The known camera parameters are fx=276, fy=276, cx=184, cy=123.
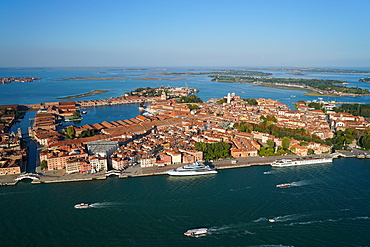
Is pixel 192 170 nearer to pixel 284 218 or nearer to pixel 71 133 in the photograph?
pixel 284 218

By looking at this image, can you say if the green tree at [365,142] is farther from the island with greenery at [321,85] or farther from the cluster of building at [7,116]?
the island with greenery at [321,85]

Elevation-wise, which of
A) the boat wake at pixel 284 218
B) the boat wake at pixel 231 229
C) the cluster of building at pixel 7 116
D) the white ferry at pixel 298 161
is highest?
the cluster of building at pixel 7 116

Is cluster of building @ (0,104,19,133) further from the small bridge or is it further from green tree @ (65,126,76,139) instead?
the small bridge

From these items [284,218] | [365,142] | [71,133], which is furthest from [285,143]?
[71,133]

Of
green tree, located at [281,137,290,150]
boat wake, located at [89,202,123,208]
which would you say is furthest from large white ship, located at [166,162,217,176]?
green tree, located at [281,137,290,150]

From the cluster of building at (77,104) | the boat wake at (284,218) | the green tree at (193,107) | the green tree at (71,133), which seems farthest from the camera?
the green tree at (193,107)

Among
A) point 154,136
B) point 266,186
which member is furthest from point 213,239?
point 154,136

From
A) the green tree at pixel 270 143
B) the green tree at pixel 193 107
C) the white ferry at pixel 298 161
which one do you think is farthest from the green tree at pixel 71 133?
the green tree at pixel 193 107

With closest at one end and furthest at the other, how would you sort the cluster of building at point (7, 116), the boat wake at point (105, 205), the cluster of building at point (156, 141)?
1. the boat wake at point (105, 205)
2. the cluster of building at point (156, 141)
3. the cluster of building at point (7, 116)
